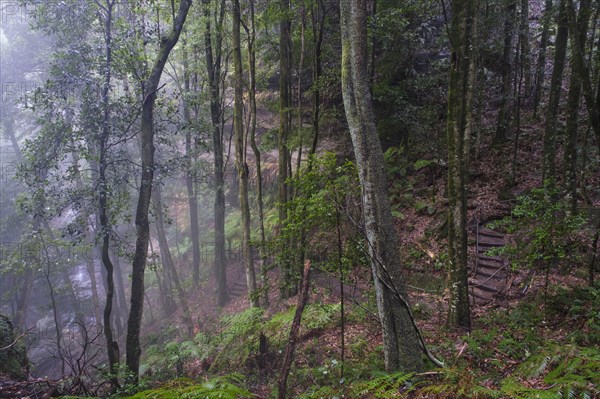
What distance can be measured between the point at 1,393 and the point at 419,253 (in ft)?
33.0

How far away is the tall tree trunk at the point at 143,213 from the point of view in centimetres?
779

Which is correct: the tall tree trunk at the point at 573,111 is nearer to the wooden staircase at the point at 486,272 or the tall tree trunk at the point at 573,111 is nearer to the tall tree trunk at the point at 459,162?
the tall tree trunk at the point at 459,162

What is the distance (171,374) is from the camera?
833cm

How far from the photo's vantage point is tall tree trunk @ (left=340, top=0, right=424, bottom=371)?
13.7 feet

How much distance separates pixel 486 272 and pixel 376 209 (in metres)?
6.81

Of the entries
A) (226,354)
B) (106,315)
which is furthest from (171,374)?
(106,315)

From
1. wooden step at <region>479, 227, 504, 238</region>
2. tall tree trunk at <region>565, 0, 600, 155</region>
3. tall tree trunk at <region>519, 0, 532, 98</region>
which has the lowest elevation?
wooden step at <region>479, 227, 504, 238</region>

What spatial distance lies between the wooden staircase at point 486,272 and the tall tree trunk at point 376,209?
4466 mm

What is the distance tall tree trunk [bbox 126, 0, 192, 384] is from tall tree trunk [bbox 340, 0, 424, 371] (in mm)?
5272

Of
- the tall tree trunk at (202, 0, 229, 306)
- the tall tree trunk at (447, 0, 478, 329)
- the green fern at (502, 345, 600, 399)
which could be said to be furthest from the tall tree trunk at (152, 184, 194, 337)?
the green fern at (502, 345, 600, 399)

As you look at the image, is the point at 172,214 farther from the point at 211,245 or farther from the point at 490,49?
the point at 490,49

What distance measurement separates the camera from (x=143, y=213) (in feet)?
26.8

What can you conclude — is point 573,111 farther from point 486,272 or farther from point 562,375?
point 562,375

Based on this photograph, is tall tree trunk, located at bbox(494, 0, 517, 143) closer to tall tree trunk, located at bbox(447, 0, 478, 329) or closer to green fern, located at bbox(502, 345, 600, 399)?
tall tree trunk, located at bbox(447, 0, 478, 329)
